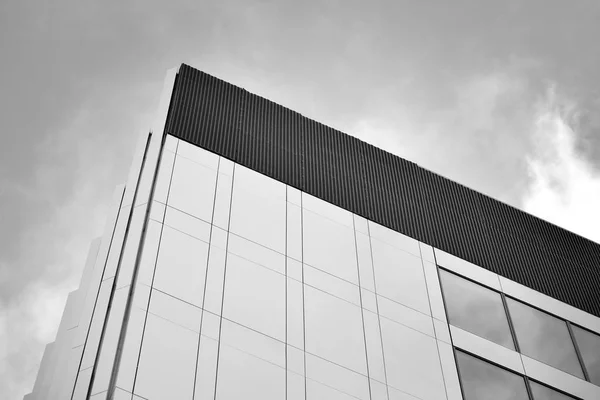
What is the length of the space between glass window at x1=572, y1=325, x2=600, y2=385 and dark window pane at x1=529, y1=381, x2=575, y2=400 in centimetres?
224

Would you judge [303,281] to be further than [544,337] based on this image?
No

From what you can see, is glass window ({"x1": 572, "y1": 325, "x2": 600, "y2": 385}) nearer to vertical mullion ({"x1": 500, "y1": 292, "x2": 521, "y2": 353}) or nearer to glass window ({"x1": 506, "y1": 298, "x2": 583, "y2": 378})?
glass window ({"x1": 506, "y1": 298, "x2": 583, "y2": 378})

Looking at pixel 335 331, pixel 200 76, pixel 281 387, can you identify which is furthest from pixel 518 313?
pixel 200 76

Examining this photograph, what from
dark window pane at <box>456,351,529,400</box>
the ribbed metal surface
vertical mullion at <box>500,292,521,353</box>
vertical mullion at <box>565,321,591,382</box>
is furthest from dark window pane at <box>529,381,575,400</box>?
the ribbed metal surface

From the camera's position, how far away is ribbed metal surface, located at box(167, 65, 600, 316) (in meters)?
28.5

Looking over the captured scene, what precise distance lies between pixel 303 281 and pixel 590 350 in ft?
43.4

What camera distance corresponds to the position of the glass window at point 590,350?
1193 inches

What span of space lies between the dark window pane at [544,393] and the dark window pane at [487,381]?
43cm

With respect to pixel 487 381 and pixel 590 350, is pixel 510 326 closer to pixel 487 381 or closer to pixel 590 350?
pixel 487 381

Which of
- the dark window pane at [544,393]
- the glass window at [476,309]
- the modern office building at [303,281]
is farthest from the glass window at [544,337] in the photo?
the dark window pane at [544,393]

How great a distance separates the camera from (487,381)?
2697cm

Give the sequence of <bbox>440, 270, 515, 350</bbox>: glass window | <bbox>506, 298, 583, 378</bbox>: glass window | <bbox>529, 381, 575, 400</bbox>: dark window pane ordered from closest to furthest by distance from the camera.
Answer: <bbox>529, 381, 575, 400</bbox>: dark window pane < <bbox>440, 270, 515, 350</bbox>: glass window < <bbox>506, 298, 583, 378</bbox>: glass window

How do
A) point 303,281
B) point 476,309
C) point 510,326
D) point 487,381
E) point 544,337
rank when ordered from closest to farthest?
point 303,281
point 487,381
point 476,309
point 510,326
point 544,337

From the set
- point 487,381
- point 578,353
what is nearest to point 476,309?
point 487,381
